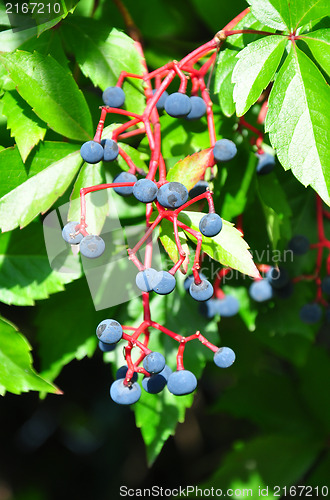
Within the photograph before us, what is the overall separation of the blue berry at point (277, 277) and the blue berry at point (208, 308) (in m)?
0.18

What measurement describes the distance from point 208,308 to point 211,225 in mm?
507

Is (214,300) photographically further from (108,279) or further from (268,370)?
(268,370)

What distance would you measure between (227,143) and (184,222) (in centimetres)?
23

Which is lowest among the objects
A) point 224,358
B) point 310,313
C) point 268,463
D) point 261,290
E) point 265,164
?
point 268,463

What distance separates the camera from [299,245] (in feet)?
5.00

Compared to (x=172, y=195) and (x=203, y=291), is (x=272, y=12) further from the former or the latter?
(x=203, y=291)

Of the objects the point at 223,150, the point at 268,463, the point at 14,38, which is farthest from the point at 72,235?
the point at 268,463

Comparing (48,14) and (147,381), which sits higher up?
(48,14)

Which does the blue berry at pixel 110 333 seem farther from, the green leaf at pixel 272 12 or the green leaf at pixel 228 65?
the green leaf at pixel 272 12

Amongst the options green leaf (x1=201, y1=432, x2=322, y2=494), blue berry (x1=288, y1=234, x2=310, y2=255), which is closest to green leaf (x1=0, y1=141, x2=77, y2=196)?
blue berry (x1=288, y1=234, x2=310, y2=255)

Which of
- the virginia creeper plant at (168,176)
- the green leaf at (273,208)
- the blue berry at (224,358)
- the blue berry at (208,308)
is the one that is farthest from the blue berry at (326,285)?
the blue berry at (224,358)

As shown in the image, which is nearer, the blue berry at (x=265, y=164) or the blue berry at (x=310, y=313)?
the blue berry at (x=265, y=164)

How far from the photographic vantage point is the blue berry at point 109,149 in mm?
1115

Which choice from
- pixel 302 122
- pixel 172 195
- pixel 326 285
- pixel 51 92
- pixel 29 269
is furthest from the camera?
pixel 326 285
